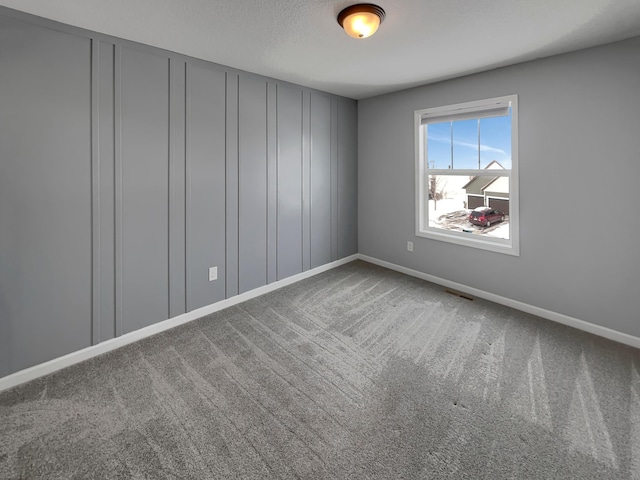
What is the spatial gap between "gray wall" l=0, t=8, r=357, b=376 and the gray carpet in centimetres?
41

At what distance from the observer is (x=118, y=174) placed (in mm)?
2422

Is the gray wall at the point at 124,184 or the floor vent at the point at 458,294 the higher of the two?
the gray wall at the point at 124,184

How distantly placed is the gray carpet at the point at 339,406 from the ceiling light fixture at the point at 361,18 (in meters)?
2.25

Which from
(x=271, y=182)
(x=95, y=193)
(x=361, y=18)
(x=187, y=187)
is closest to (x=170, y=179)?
(x=187, y=187)

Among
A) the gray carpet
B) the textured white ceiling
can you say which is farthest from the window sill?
the textured white ceiling

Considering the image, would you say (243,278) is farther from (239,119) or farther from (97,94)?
(97,94)

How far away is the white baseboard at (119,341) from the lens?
2.08 meters

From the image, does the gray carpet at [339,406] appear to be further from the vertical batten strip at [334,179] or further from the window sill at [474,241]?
the vertical batten strip at [334,179]

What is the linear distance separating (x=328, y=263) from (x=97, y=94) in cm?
304

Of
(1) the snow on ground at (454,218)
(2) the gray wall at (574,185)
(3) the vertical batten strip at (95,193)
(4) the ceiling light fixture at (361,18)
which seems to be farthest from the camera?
(1) the snow on ground at (454,218)

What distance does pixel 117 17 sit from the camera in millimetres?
2047

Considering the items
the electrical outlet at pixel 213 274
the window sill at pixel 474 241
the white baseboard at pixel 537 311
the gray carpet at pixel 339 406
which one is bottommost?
the gray carpet at pixel 339 406

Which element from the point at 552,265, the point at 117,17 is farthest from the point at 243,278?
the point at 552,265

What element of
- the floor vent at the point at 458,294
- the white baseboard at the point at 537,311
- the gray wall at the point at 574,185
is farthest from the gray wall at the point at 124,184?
the gray wall at the point at 574,185
